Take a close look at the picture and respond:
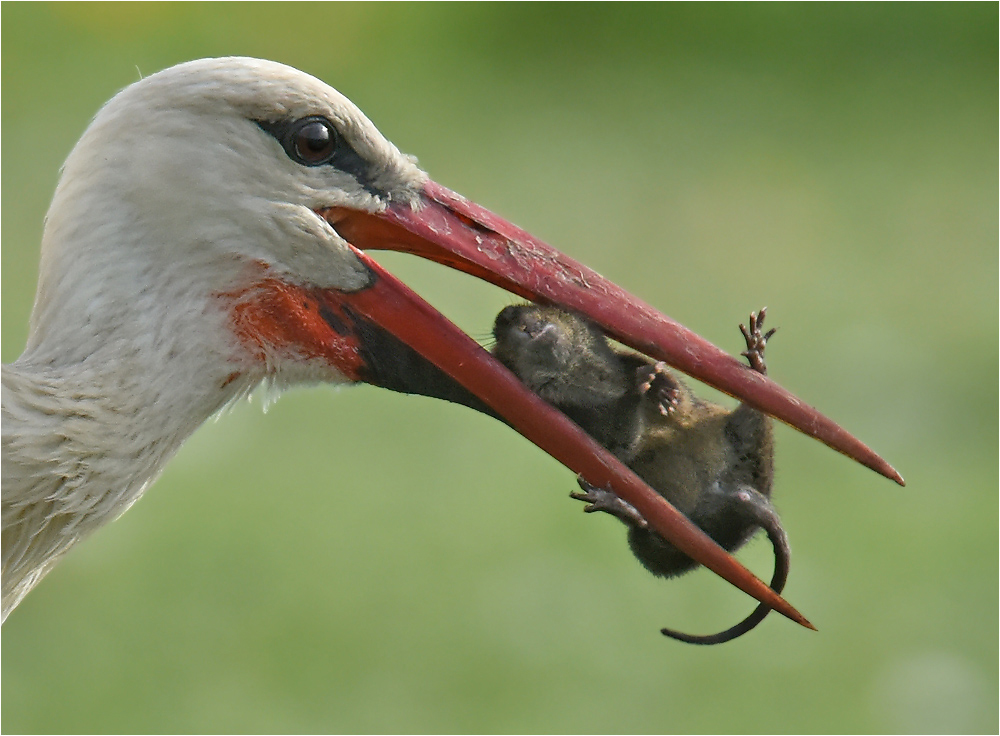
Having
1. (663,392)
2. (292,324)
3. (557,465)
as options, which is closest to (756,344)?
(663,392)

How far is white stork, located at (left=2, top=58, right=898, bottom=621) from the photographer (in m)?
1.60

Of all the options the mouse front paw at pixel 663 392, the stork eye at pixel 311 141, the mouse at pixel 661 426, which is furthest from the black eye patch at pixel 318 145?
the mouse front paw at pixel 663 392

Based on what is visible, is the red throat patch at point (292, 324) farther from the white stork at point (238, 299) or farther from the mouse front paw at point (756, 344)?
the mouse front paw at point (756, 344)

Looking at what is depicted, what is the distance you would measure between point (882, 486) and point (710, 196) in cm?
322

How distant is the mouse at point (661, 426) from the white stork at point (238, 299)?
0.10 m

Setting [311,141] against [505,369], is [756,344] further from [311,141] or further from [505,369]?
[311,141]

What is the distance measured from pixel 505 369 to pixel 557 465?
502 cm

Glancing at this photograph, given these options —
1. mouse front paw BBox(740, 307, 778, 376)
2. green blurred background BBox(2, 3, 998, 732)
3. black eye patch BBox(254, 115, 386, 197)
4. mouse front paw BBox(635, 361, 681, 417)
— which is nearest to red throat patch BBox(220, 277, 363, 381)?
black eye patch BBox(254, 115, 386, 197)

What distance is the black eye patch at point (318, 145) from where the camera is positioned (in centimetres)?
167

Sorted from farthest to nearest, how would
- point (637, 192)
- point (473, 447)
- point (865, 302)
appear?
point (637, 192), point (865, 302), point (473, 447)

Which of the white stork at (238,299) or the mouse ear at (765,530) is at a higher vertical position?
the white stork at (238,299)

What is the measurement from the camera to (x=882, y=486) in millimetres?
7176

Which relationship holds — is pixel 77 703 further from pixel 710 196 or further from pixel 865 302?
pixel 710 196

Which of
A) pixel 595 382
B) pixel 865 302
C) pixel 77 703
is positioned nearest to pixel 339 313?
pixel 595 382
